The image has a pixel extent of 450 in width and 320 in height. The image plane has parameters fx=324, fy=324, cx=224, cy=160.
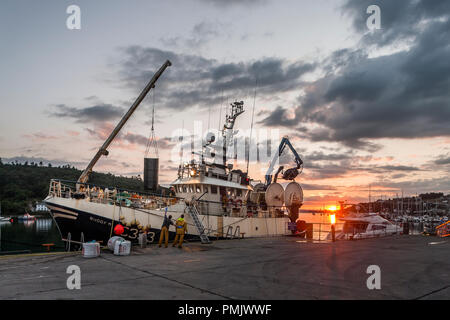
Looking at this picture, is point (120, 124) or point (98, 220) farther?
point (120, 124)

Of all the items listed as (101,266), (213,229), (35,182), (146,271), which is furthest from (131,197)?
(35,182)

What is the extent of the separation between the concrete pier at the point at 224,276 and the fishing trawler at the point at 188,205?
3897 millimetres

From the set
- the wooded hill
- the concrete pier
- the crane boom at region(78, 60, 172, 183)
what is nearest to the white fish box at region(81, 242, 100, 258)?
the concrete pier

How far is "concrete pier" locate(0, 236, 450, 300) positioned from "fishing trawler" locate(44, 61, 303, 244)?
12.8 feet

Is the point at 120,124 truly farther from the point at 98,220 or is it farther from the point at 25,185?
the point at 25,185

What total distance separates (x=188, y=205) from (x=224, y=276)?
40.7 feet

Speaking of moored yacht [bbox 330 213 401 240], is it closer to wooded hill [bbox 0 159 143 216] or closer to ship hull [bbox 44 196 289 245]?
ship hull [bbox 44 196 289 245]

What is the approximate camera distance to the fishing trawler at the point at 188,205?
17500 mm

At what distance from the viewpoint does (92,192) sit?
18750mm

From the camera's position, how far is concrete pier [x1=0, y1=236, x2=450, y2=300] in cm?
742

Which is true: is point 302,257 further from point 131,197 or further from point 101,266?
point 131,197

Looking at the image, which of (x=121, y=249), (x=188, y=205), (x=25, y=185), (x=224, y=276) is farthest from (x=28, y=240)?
(x=25, y=185)

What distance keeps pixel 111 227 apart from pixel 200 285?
10866mm

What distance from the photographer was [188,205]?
21.7 meters
